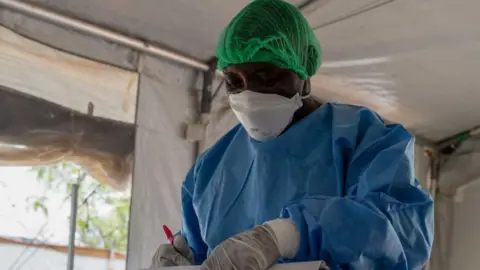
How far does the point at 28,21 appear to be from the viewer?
5.29 feet

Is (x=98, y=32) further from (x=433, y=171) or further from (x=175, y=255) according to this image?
(x=433, y=171)

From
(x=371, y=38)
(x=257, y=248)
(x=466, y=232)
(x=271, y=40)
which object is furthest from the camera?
(x=466, y=232)

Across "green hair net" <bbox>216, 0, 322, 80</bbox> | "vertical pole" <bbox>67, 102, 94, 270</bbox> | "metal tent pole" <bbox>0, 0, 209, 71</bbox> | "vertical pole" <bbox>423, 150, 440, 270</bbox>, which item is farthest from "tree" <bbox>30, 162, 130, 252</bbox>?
"vertical pole" <bbox>423, 150, 440, 270</bbox>

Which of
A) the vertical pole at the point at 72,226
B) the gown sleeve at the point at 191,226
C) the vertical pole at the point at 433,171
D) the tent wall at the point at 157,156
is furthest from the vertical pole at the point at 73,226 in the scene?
the vertical pole at the point at 433,171

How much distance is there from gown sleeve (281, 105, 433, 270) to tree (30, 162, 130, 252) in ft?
3.00

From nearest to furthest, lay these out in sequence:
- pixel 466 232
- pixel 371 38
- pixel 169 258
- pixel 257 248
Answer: pixel 257 248 → pixel 169 258 → pixel 371 38 → pixel 466 232

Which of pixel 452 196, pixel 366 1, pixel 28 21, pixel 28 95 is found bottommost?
pixel 452 196

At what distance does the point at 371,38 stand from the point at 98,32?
2.46 ft

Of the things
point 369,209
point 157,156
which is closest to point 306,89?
point 369,209

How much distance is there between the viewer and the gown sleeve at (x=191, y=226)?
1119mm

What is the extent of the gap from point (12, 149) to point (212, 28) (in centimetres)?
61

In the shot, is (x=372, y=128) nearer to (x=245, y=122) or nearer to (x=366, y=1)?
(x=245, y=122)

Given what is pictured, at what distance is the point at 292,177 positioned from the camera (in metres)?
0.98

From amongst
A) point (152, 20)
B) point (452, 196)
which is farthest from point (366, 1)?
point (452, 196)
